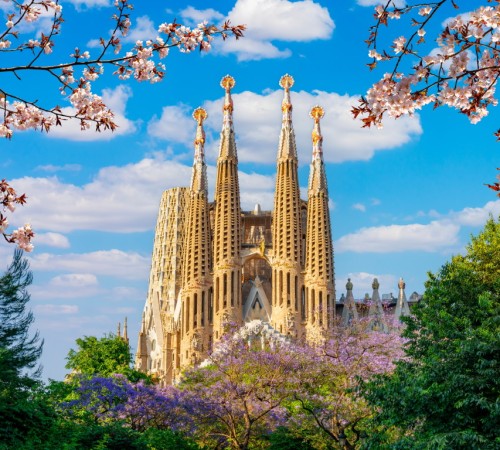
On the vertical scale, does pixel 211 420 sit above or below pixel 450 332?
below

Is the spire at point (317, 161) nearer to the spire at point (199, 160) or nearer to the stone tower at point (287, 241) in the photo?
the stone tower at point (287, 241)

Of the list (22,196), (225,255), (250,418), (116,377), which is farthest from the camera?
(225,255)

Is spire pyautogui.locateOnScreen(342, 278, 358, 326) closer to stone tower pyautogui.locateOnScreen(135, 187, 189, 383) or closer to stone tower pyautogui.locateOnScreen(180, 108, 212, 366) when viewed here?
stone tower pyautogui.locateOnScreen(180, 108, 212, 366)

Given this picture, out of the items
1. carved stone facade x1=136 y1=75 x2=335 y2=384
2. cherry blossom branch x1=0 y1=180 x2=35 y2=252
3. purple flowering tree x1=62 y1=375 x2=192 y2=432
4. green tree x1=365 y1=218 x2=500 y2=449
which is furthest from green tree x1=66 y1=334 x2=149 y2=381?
cherry blossom branch x1=0 y1=180 x2=35 y2=252

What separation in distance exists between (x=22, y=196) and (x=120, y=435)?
1191 centimetres

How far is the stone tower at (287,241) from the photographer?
6362cm

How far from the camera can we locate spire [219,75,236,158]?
67188 millimetres

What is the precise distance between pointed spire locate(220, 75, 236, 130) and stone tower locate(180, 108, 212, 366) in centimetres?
406

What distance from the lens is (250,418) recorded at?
3180 cm

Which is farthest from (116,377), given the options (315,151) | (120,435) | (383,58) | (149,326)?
(149,326)

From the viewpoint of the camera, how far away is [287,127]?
68.2 meters

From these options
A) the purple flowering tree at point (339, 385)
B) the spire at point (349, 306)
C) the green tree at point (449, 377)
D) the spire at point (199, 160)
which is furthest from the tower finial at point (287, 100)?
the green tree at point (449, 377)

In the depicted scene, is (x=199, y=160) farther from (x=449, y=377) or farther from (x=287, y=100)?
(x=449, y=377)

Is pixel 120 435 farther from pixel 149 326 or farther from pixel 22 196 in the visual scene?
pixel 149 326
